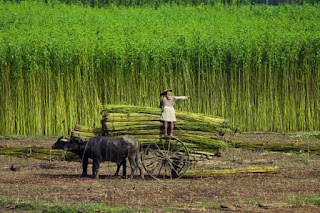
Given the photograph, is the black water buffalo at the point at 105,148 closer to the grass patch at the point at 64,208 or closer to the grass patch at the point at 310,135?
the grass patch at the point at 64,208

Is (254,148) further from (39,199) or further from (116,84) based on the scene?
(39,199)

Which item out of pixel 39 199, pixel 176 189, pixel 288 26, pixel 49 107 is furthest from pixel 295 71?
pixel 39 199

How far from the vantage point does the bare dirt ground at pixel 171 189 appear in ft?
30.5

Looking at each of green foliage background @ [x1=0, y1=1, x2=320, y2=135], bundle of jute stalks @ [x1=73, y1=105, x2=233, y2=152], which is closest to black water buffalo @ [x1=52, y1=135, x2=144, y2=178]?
bundle of jute stalks @ [x1=73, y1=105, x2=233, y2=152]

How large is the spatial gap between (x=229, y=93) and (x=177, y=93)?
5.76ft

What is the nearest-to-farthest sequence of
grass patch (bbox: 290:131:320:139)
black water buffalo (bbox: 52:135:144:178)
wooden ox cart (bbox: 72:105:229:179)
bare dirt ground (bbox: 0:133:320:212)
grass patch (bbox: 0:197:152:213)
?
grass patch (bbox: 0:197:152:213), bare dirt ground (bbox: 0:133:320:212), black water buffalo (bbox: 52:135:144:178), wooden ox cart (bbox: 72:105:229:179), grass patch (bbox: 290:131:320:139)

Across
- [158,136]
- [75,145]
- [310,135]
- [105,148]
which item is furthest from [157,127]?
[310,135]

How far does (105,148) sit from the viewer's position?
12.3m

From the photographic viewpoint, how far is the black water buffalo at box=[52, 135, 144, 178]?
12273mm

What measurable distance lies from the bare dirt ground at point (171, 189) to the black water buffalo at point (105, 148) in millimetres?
424

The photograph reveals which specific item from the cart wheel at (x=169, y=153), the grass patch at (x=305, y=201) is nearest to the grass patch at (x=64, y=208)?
the grass patch at (x=305, y=201)

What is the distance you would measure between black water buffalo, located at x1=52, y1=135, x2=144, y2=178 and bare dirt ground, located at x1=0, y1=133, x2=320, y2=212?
424mm

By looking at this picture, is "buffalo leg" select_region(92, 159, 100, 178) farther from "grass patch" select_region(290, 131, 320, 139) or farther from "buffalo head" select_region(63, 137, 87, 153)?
"grass patch" select_region(290, 131, 320, 139)

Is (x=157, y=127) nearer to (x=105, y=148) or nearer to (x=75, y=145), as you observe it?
(x=105, y=148)
